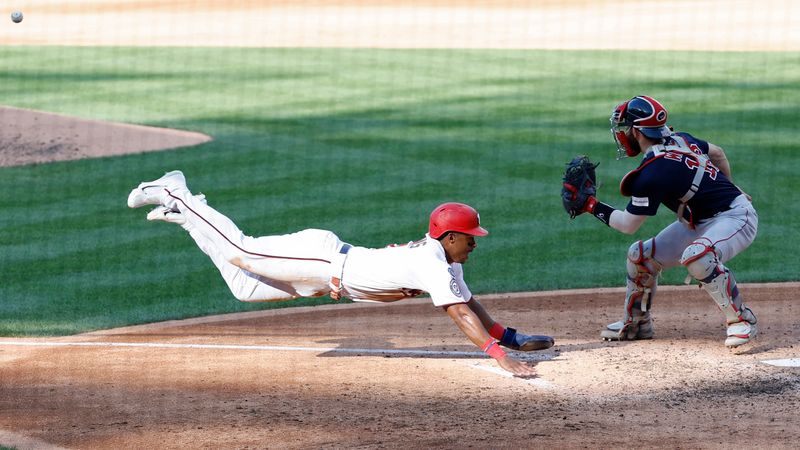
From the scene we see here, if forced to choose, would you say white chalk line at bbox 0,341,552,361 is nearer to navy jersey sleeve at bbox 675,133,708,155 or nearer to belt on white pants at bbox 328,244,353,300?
belt on white pants at bbox 328,244,353,300

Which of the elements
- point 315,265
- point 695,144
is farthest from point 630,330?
point 315,265

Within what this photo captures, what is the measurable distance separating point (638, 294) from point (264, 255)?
2418mm

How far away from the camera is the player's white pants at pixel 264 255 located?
728 cm

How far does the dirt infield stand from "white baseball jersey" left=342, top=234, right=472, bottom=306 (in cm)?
52

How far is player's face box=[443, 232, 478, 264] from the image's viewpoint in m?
6.81

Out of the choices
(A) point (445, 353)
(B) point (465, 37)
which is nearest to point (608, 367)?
(A) point (445, 353)

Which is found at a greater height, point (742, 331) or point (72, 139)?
point (742, 331)

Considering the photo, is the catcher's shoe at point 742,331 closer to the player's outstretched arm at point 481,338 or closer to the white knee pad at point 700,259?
the white knee pad at point 700,259

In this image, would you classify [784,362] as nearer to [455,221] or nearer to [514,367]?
[514,367]

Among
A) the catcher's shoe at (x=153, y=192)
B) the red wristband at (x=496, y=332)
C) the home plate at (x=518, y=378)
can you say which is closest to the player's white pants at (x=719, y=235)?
the red wristband at (x=496, y=332)

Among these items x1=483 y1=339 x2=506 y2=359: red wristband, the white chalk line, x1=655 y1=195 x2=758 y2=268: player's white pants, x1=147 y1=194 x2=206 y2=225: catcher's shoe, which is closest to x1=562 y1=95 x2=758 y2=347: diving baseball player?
x1=655 y1=195 x2=758 y2=268: player's white pants

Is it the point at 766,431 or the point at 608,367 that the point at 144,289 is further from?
the point at 766,431

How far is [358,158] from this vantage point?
1516cm

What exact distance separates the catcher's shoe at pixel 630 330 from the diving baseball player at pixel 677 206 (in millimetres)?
149
